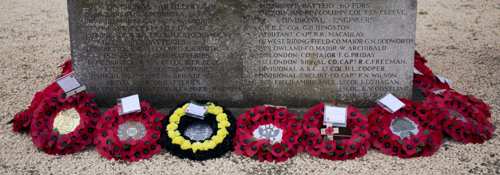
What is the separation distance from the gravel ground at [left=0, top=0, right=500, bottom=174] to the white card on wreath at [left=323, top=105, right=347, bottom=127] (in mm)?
431

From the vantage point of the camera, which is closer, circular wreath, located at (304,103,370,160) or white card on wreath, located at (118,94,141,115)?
circular wreath, located at (304,103,370,160)

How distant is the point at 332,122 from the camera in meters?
6.75

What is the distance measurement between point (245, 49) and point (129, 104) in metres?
1.38

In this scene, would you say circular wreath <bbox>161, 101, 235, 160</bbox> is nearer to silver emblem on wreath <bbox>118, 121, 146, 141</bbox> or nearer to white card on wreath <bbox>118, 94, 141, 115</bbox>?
silver emblem on wreath <bbox>118, 121, 146, 141</bbox>

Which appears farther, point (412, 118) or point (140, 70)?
point (140, 70)

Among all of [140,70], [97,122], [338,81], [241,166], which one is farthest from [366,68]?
[97,122]

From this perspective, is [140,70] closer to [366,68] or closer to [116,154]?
[116,154]

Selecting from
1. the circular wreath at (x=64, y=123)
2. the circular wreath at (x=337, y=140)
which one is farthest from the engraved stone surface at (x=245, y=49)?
the circular wreath at (x=337, y=140)

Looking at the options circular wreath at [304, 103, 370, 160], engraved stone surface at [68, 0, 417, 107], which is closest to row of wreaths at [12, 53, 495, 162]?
circular wreath at [304, 103, 370, 160]

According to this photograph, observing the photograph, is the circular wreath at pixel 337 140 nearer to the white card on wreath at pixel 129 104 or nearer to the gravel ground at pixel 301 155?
the gravel ground at pixel 301 155

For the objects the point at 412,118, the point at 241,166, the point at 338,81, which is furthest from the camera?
the point at 338,81

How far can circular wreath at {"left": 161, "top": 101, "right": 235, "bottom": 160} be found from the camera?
21.4 feet

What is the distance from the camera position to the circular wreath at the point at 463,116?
6836 millimetres

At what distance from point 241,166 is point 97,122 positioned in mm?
1674
